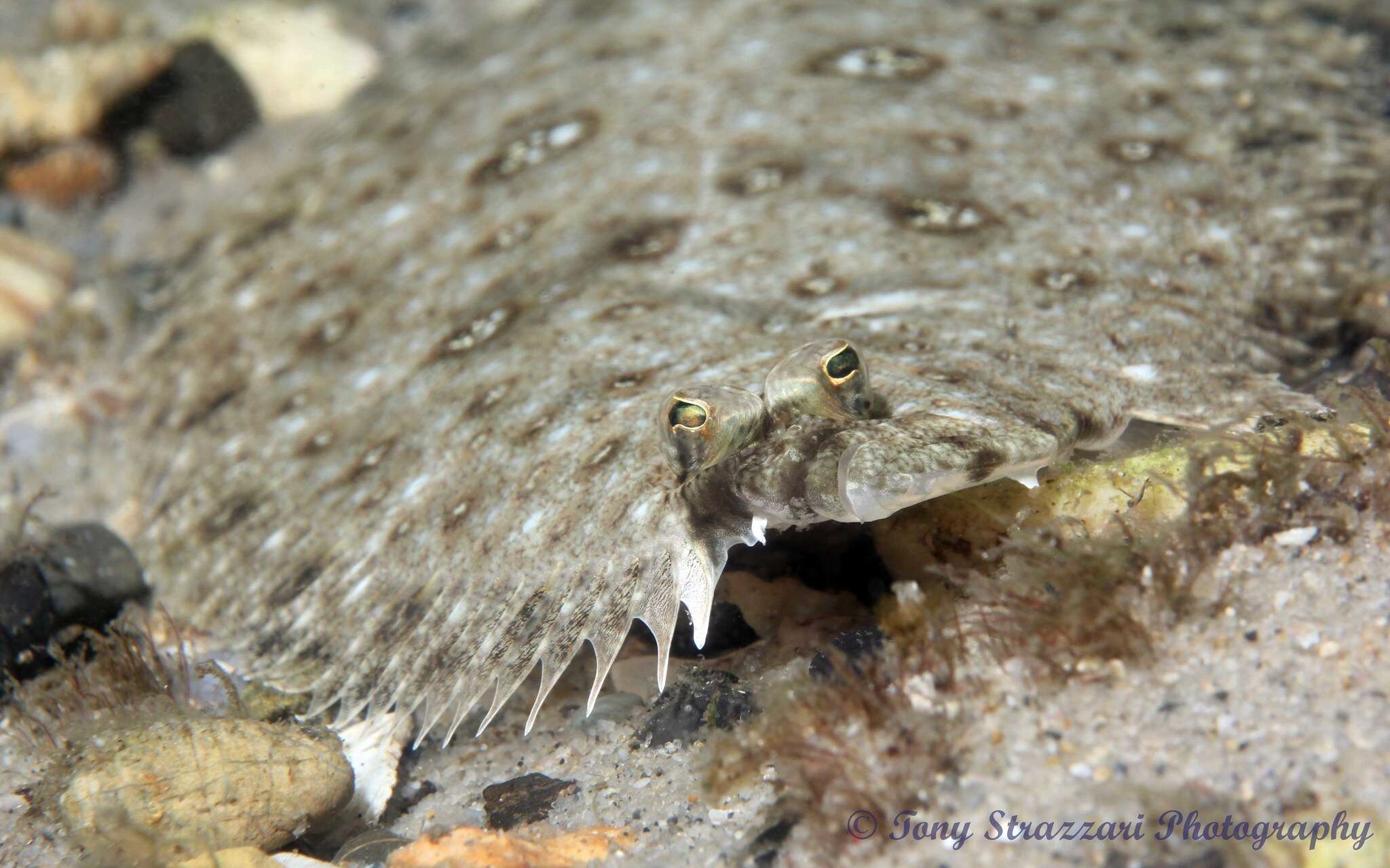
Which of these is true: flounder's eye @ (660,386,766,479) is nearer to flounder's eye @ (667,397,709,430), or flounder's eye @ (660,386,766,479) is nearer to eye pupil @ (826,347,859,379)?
flounder's eye @ (667,397,709,430)

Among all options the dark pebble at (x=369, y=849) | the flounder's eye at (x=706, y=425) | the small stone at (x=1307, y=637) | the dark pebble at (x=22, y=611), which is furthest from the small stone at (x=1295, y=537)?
the dark pebble at (x=22, y=611)

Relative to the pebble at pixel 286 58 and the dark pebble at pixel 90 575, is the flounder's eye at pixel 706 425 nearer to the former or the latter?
the dark pebble at pixel 90 575

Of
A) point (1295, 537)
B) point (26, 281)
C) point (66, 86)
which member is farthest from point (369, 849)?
point (66, 86)

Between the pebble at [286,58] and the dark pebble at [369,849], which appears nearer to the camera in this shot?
the dark pebble at [369,849]

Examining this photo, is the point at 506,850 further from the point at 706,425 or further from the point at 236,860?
the point at 706,425

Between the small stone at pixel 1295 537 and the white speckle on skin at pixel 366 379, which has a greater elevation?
the white speckle on skin at pixel 366 379

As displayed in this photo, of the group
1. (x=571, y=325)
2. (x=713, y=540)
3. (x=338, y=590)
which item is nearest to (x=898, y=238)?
(x=571, y=325)

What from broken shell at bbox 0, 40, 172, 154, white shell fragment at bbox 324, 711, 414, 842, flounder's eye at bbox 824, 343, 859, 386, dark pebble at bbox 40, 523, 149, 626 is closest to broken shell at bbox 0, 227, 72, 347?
broken shell at bbox 0, 40, 172, 154
